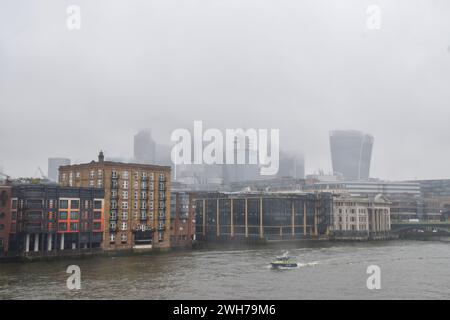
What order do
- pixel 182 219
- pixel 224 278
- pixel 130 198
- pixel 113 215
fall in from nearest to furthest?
pixel 224 278
pixel 113 215
pixel 130 198
pixel 182 219

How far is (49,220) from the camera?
8494cm

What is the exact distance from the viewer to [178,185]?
632 feet

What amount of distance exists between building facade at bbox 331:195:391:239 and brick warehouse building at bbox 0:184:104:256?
280 feet

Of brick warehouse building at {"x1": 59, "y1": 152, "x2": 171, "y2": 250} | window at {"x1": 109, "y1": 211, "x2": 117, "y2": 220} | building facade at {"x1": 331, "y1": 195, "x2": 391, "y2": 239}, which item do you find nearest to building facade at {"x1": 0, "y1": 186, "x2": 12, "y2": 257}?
brick warehouse building at {"x1": 59, "y1": 152, "x2": 171, "y2": 250}

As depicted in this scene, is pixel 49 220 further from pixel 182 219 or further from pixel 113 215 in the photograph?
pixel 182 219

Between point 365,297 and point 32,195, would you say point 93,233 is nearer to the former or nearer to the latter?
point 32,195

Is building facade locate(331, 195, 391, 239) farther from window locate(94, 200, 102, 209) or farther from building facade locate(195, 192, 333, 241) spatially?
window locate(94, 200, 102, 209)

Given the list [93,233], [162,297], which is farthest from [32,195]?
[162,297]

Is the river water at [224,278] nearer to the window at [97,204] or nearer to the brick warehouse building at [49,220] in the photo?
the brick warehouse building at [49,220]

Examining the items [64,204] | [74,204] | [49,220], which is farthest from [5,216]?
[74,204]

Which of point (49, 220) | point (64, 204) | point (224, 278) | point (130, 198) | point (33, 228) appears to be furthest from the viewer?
point (130, 198)

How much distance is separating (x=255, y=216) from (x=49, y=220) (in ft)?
203

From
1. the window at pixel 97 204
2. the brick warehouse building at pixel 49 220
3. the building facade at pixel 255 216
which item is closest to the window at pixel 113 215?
the window at pixel 97 204

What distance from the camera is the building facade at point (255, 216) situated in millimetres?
133625
